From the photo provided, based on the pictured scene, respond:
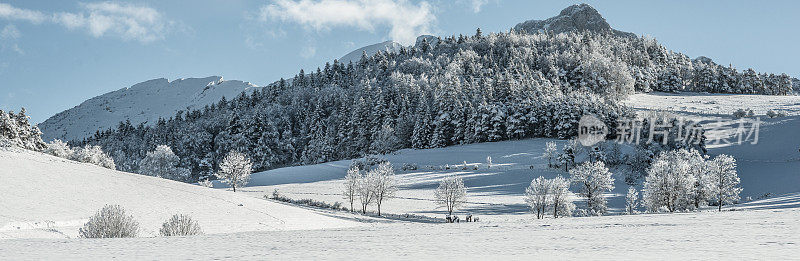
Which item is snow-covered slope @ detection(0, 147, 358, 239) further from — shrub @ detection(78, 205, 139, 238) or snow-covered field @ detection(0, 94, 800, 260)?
shrub @ detection(78, 205, 139, 238)

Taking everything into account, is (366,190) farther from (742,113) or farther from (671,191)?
(742,113)

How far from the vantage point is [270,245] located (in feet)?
45.0

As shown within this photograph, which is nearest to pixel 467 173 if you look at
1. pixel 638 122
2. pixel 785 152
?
pixel 638 122

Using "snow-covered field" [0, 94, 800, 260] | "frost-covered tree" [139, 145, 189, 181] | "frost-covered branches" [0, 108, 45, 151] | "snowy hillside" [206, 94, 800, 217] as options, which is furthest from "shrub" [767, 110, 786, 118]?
"frost-covered branches" [0, 108, 45, 151]

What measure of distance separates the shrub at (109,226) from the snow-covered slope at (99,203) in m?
2.58

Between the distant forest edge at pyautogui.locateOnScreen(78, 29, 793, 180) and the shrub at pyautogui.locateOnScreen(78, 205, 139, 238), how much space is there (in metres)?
86.5

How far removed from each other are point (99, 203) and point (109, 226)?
7.91 m

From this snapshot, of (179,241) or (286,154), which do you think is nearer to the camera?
(179,241)

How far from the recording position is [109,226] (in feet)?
65.1

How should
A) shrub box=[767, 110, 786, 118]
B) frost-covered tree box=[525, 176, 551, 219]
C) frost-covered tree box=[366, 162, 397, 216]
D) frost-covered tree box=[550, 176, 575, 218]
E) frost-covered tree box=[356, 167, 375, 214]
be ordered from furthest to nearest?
shrub box=[767, 110, 786, 118], frost-covered tree box=[366, 162, 397, 216], frost-covered tree box=[356, 167, 375, 214], frost-covered tree box=[525, 176, 551, 219], frost-covered tree box=[550, 176, 575, 218]

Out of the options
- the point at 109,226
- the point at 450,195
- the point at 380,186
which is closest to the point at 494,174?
the point at 450,195

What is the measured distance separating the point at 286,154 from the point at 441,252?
416ft

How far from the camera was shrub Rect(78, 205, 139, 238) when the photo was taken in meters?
19.5

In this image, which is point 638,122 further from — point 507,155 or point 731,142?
point 507,155
